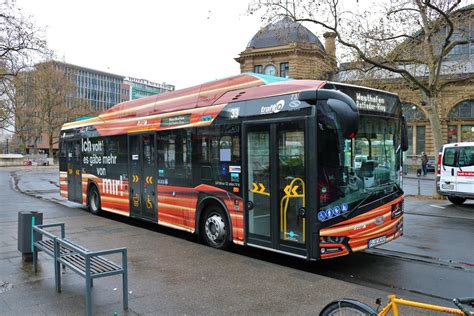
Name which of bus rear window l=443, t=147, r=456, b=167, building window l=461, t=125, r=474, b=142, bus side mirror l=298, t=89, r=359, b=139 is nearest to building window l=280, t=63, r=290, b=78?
building window l=461, t=125, r=474, b=142

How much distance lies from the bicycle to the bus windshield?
8.87 ft

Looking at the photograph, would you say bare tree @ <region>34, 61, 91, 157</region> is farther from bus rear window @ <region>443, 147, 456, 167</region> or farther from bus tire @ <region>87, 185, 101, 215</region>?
bus rear window @ <region>443, 147, 456, 167</region>

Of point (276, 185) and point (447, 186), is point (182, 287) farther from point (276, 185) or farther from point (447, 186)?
point (447, 186)

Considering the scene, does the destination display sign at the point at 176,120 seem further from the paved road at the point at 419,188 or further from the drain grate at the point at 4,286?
the paved road at the point at 419,188

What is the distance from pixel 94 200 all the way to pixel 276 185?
8416 millimetres

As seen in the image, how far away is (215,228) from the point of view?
26.5ft

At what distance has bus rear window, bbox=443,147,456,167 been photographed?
624 inches

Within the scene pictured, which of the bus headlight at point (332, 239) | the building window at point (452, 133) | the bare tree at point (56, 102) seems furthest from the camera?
the bare tree at point (56, 102)

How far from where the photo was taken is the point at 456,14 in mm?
17016

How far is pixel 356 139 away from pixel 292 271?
221 cm

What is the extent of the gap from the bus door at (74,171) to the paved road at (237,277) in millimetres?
4234

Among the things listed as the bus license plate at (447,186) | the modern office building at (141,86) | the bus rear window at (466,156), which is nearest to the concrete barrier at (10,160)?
the modern office building at (141,86)

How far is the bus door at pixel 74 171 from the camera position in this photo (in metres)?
14.2

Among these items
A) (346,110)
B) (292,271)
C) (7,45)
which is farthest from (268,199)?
(7,45)
